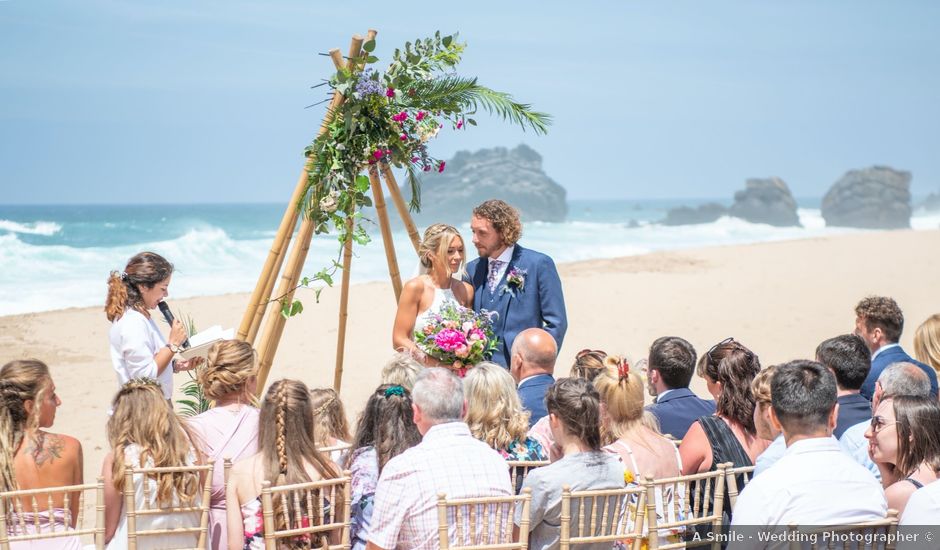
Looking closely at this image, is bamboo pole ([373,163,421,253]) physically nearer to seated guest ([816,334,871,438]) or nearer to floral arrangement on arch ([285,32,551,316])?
floral arrangement on arch ([285,32,551,316])

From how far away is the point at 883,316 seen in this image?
557 centimetres

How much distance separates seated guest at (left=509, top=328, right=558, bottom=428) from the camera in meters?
4.57

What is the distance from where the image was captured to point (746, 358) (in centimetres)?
404

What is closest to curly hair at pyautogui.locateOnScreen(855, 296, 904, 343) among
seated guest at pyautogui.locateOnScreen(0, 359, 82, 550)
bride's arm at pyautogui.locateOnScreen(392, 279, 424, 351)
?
bride's arm at pyautogui.locateOnScreen(392, 279, 424, 351)

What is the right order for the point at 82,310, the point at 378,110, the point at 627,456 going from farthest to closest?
the point at 82,310 → the point at 378,110 → the point at 627,456

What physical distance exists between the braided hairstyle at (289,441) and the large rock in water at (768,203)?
291 ft

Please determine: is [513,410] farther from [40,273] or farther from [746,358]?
[40,273]

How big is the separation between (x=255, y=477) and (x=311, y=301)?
54.7ft

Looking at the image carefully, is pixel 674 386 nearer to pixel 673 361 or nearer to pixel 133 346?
pixel 673 361

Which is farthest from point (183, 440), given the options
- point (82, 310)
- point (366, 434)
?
point (82, 310)

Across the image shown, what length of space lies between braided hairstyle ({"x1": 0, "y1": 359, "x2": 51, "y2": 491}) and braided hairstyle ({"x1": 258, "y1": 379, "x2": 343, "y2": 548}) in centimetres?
95

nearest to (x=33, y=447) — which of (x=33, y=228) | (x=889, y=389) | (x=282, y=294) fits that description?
(x=282, y=294)

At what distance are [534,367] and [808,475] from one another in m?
1.92

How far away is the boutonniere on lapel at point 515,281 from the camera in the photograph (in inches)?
223
